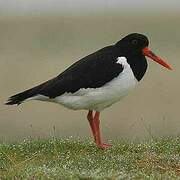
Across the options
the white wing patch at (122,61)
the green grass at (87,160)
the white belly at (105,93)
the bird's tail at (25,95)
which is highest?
the white wing patch at (122,61)

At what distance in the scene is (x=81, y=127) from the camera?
1397cm

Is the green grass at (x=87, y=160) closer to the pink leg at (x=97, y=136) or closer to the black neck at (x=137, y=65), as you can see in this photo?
the pink leg at (x=97, y=136)

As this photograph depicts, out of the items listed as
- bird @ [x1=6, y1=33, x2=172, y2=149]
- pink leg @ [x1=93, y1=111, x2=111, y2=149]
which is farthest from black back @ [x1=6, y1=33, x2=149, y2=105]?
pink leg @ [x1=93, y1=111, x2=111, y2=149]

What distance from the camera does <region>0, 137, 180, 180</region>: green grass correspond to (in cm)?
840

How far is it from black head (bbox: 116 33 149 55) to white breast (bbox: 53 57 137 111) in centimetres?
22

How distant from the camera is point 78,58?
20.1 m

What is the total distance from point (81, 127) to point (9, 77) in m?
4.85

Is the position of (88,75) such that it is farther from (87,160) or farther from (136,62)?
(87,160)

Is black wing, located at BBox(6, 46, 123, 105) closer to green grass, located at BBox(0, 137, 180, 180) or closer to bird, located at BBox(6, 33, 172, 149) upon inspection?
bird, located at BBox(6, 33, 172, 149)

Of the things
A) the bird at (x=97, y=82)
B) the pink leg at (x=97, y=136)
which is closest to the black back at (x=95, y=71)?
the bird at (x=97, y=82)

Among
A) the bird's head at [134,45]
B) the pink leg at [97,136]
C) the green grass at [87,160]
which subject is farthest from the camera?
the bird's head at [134,45]

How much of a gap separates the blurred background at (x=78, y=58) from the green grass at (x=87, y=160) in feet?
7.42

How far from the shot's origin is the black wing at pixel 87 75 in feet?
34.0

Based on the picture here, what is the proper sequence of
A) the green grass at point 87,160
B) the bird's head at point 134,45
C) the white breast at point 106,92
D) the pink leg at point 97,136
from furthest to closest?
the bird's head at point 134,45, the pink leg at point 97,136, the white breast at point 106,92, the green grass at point 87,160
